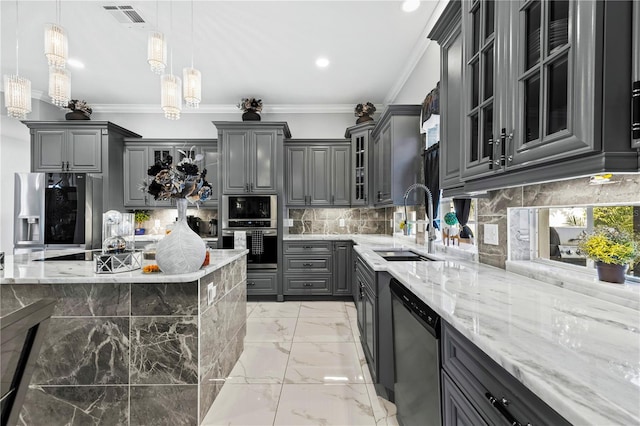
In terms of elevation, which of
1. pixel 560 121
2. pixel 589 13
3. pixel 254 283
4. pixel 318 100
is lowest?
pixel 254 283

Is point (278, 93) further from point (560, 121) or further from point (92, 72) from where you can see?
point (560, 121)

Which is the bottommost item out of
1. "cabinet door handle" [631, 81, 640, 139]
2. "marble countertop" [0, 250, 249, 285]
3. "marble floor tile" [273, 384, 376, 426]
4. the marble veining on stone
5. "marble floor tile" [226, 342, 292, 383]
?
"marble floor tile" [273, 384, 376, 426]

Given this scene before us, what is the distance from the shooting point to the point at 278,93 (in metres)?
4.41

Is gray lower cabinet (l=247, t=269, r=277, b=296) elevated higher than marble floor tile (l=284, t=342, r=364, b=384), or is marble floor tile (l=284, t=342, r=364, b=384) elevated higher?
gray lower cabinet (l=247, t=269, r=277, b=296)

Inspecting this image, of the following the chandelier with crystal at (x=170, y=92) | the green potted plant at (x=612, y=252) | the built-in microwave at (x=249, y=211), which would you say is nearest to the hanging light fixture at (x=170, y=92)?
the chandelier with crystal at (x=170, y=92)

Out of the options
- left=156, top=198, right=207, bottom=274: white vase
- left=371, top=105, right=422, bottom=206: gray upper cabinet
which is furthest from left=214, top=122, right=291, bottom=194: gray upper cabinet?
left=156, top=198, right=207, bottom=274: white vase

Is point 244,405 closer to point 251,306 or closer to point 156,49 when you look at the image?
point 251,306

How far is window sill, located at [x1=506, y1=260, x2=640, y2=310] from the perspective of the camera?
3.31ft

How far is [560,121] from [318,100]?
4.14 m

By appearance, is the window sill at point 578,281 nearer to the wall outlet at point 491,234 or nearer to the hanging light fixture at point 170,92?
the wall outlet at point 491,234

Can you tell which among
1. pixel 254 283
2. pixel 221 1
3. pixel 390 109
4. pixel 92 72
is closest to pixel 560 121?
pixel 390 109

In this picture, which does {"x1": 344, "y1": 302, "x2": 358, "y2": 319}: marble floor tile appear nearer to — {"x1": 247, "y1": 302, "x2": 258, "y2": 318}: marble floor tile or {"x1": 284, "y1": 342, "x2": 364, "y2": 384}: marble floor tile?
{"x1": 284, "y1": 342, "x2": 364, "y2": 384}: marble floor tile

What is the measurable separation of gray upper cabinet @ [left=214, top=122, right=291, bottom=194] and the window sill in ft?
10.9

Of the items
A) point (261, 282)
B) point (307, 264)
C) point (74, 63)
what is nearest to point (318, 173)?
point (307, 264)
